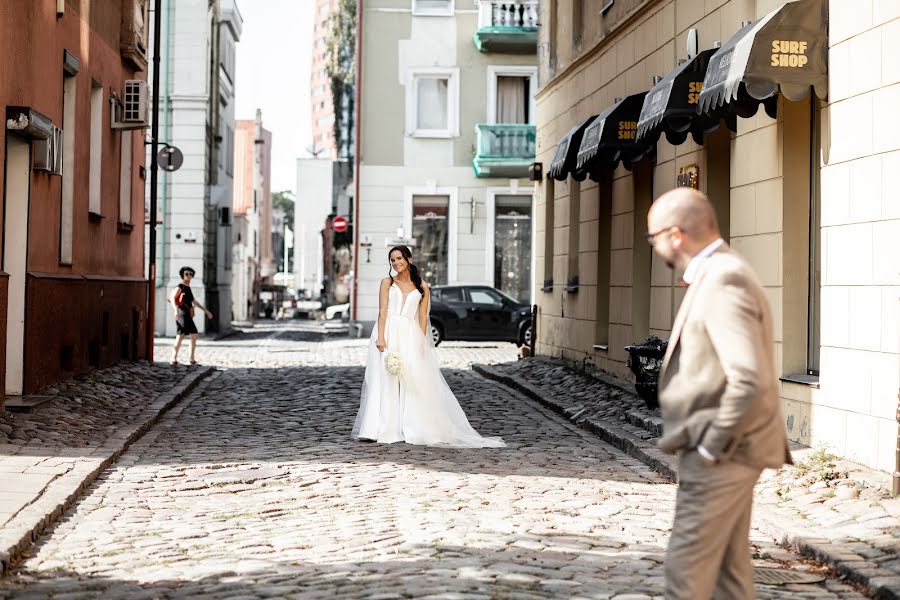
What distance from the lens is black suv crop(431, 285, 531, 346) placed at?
31734 millimetres

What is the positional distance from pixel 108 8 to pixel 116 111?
153cm

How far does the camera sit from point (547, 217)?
25.0m

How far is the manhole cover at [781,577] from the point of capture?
6734mm

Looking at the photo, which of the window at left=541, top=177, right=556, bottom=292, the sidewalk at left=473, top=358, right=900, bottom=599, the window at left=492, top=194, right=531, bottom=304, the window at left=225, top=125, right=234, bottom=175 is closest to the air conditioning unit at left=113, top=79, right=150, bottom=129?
the window at left=541, top=177, right=556, bottom=292

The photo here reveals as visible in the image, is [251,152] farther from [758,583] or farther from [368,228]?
[758,583]

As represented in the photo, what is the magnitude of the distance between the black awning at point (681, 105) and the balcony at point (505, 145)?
71.1 ft

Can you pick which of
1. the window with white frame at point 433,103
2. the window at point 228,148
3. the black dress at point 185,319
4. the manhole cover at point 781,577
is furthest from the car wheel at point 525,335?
the manhole cover at point 781,577

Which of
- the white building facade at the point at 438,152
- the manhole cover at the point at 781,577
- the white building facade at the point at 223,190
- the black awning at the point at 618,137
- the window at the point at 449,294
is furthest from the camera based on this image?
the white building facade at the point at 223,190

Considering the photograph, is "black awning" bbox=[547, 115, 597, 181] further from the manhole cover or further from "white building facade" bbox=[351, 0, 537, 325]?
"white building facade" bbox=[351, 0, 537, 325]

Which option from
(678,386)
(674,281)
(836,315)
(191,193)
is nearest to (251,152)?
(191,193)

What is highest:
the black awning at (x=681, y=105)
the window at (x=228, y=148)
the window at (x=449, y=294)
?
the window at (x=228, y=148)

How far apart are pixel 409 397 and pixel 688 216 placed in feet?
27.7

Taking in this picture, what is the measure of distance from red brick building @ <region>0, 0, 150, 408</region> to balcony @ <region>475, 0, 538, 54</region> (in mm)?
13651

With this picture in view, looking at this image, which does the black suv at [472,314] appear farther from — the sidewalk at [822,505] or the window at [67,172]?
the sidewalk at [822,505]
